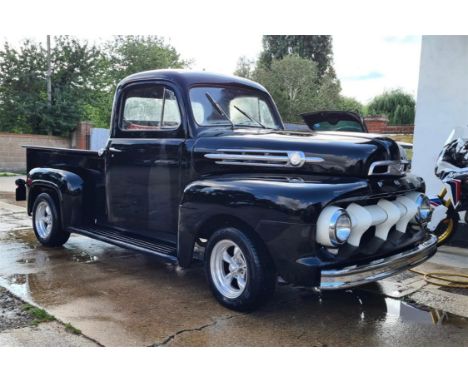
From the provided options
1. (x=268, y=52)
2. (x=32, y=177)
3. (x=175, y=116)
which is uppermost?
(x=268, y=52)

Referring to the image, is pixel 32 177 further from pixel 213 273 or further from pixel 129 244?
pixel 213 273

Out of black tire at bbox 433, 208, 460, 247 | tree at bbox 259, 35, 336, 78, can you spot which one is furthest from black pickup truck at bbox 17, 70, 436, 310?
tree at bbox 259, 35, 336, 78

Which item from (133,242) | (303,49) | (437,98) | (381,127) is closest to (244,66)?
(303,49)

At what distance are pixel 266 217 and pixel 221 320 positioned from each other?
0.93 metres

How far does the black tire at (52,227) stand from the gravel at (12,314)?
1.65m

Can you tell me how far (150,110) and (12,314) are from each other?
90.7 inches

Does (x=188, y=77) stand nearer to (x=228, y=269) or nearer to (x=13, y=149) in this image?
(x=228, y=269)

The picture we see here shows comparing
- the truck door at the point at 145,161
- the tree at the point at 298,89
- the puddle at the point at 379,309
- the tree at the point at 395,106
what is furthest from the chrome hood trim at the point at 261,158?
the tree at the point at 298,89

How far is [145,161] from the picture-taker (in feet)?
15.6

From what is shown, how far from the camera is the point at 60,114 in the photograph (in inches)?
800

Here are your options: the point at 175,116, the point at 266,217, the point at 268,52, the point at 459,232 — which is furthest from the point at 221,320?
the point at 268,52

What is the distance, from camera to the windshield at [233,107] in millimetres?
4582

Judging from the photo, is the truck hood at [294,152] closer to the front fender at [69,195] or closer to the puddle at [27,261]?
the front fender at [69,195]

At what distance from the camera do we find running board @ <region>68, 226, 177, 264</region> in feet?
14.0
